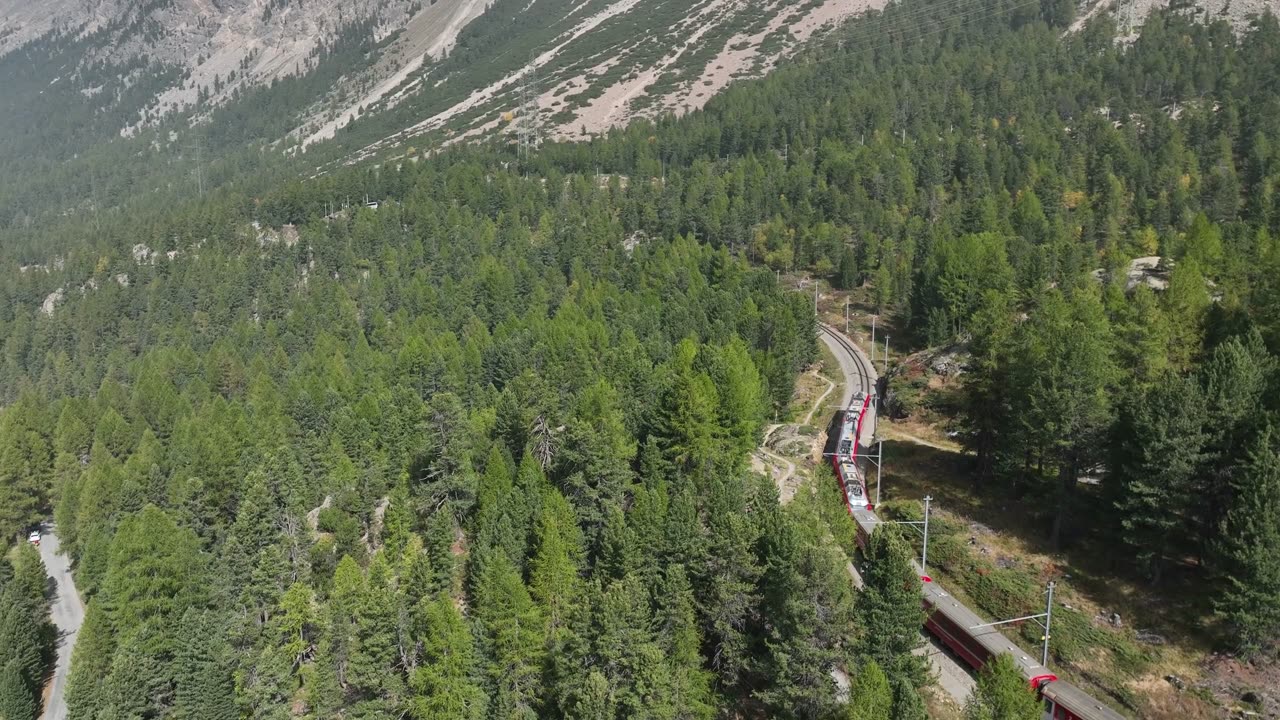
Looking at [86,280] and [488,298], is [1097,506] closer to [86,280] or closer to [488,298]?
[488,298]

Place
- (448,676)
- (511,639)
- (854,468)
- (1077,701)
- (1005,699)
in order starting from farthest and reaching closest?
(854,468) → (511,639) → (448,676) → (1077,701) → (1005,699)

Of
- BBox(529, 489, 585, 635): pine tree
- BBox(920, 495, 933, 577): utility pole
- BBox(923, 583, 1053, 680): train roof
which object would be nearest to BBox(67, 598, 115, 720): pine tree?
BBox(529, 489, 585, 635): pine tree

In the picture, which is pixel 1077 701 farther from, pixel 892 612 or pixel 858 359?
pixel 858 359

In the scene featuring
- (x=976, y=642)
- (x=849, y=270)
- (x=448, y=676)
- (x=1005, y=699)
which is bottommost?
(x=849, y=270)

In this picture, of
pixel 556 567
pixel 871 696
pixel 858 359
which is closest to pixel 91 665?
pixel 556 567

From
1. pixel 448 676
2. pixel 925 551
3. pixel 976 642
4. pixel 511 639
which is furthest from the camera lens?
pixel 925 551

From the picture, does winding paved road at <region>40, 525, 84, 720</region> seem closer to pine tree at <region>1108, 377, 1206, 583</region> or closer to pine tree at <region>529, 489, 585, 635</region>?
pine tree at <region>529, 489, 585, 635</region>

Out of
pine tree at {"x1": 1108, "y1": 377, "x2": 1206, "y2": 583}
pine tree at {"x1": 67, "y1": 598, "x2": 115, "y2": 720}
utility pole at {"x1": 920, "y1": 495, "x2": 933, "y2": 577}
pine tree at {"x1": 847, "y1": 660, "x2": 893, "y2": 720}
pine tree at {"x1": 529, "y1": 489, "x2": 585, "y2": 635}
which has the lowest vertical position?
utility pole at {"x1": 920, "y1": 495, "x2": 933, "y2": 577}
